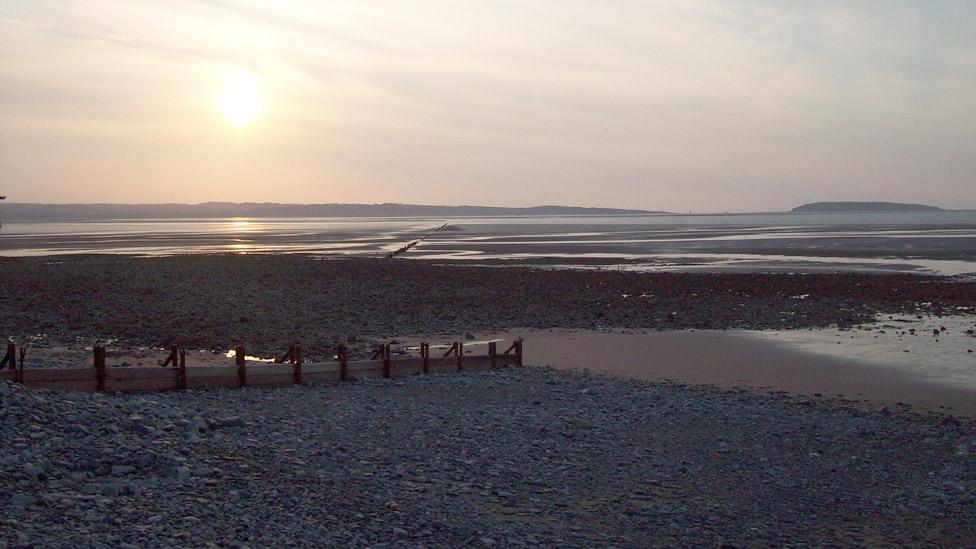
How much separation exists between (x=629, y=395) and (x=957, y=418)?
5177mm

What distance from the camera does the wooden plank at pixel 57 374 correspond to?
38.8 feet

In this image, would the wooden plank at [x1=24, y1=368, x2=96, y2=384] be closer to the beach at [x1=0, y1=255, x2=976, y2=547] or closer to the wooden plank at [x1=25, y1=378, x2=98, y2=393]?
the wooden plank at [x1=25, y1=378, x2=98, y2=393]

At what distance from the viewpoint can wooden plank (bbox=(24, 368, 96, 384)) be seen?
11812 millimetres

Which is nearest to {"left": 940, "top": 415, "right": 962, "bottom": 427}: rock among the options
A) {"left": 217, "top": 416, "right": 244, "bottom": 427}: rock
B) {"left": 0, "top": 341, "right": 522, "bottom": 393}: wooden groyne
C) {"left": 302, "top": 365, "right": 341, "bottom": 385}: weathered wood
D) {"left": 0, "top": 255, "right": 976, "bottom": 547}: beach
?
{"left": 0, "top": 255, "right": 976, "bottom": 547}: beach

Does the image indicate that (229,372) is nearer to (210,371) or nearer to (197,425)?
(210,371)

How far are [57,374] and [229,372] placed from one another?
2.55 m

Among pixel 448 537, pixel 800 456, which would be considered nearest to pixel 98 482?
pixel 448 537

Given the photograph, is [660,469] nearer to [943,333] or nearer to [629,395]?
[629,395]

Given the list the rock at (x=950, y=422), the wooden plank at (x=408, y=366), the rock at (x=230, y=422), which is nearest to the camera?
the rock at (x=230, y=422)

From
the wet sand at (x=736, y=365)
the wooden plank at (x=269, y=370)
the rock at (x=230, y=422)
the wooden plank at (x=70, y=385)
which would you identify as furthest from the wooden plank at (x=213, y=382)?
the wet sand at (x=736, y=365)

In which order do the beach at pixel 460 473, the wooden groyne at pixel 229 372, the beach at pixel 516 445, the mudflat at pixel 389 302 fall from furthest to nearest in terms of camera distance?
the mudflat at pixel 389 302 → the wooden groyne at pixel 229 372 → the beach at pixel 516 445 → the beach at pixel 460 473

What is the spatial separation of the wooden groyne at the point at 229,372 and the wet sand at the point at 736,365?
311 centimetres

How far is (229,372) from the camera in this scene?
13.7 metres

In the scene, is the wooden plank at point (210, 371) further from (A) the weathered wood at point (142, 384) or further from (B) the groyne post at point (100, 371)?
(B) the groyne post at point (100, 371)
